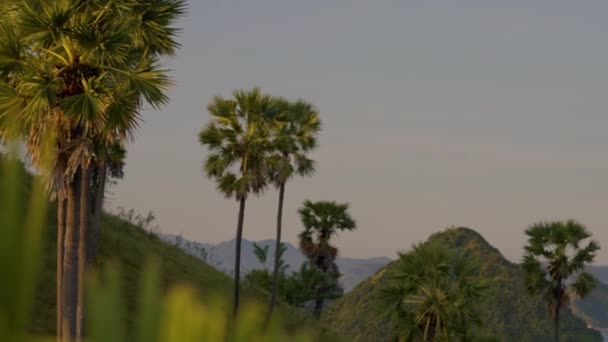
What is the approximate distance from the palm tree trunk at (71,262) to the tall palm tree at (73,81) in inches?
1.0

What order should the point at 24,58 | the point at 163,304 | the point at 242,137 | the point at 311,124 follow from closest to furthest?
1. the point at 163,304
2. the point at 24,58
3. the point at 242,137
4. the point at 311,124

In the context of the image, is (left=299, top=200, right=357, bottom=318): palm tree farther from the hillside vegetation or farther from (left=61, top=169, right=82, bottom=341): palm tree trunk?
(left=61, top=169, right=82, bottom=341): palm tree trunk

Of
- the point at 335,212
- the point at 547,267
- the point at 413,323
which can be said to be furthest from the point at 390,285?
the point at 335,212

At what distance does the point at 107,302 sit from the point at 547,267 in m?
62.0

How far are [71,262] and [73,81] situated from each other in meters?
4.58

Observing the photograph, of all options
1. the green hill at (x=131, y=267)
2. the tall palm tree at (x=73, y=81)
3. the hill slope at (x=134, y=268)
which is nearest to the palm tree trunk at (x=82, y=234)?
the tall palm tree at (x=73, y=81)

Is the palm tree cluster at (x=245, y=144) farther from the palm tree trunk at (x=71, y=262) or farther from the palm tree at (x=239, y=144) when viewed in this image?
the palm tree trunk at (x=71, y=262)

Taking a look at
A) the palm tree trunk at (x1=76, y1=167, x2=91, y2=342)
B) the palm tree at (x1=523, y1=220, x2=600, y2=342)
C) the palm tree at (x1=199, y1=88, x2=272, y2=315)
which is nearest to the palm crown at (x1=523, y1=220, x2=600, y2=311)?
the palm tree at (x1=523, y1=220, x2=600, y2=342)

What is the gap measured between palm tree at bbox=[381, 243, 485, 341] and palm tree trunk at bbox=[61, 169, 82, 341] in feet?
49.8

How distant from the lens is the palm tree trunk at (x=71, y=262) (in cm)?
2306

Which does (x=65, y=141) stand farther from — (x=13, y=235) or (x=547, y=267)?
(x=547, y=267)

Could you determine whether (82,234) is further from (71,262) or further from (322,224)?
(322,224)

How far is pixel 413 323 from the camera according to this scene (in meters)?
35.5

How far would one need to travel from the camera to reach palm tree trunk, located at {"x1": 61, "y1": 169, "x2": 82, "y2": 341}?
23.1m
